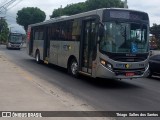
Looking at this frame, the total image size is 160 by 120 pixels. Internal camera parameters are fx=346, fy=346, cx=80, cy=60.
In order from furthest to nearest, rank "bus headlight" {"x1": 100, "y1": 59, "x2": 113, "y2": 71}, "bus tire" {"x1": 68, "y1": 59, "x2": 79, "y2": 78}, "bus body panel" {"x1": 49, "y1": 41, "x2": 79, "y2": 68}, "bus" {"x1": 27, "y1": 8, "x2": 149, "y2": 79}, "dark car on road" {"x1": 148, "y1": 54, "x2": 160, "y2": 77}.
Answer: "dark car on road" {"x1": 148, "y1": 54, "x2": 160, "y2": 77}
"bus body panel" {"x1": 49, "y1": 41, "x2": 79, "y2": 68}
"bus tire" {"x1": 68, "y1": 59, "x2": 79, "y2": 78}
"bus" {"x1": 27, "y1": 8, "x2": 149, "y2": 79}
"bus headlight" {"x1": 100, "y1": 59, "x2": 113, "y2": 71}

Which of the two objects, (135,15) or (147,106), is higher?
(135,15)

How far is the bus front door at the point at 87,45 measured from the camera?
1445 centimetres

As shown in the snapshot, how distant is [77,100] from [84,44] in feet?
16.6

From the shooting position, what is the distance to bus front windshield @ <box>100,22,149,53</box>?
13500mm

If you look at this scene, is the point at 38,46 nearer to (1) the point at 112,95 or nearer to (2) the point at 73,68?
(2) the point at 73,68

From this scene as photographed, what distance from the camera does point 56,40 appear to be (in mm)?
19750

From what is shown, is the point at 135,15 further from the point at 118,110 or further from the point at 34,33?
the point at 34,33

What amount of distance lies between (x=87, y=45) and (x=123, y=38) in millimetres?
1925

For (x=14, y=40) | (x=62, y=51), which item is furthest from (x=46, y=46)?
(x=14, y=40)

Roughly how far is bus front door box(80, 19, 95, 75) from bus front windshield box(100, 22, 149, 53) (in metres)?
0.95

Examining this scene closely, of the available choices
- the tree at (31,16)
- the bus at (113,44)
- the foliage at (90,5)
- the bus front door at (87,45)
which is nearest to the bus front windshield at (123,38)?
the bus at (113,44)

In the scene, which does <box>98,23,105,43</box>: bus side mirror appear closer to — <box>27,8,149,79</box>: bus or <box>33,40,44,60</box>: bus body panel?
<box>27,8,149,79</box>: bus

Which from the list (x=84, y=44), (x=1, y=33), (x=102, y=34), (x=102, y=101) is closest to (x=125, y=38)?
(x=102, y=34)

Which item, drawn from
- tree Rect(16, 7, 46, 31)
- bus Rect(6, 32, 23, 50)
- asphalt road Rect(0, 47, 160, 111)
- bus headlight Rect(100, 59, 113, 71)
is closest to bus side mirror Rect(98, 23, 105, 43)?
bus headlight Rect(100, 59, 113, 71)
